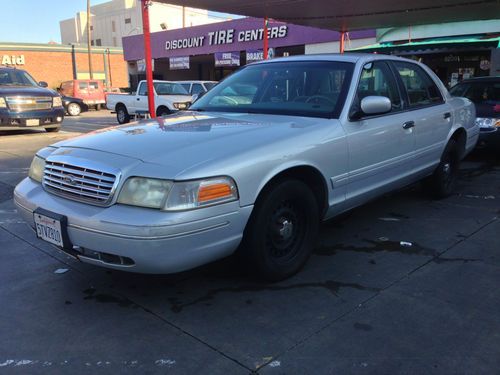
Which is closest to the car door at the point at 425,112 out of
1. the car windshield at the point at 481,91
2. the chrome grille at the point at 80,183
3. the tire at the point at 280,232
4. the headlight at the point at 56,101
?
the tire at the point at 280,232

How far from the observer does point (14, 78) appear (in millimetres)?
12633

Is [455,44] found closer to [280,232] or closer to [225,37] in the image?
[280,232]

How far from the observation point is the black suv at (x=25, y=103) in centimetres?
1168

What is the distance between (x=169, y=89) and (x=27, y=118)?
205 inches

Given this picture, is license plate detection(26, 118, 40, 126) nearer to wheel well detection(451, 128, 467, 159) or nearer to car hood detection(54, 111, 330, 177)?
car hood detection(54, 111, 330, 177)

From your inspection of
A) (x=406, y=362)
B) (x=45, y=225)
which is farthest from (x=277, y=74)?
(x=406, y=362)

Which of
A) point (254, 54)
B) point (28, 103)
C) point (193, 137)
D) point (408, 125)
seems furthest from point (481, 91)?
point (254, 54)

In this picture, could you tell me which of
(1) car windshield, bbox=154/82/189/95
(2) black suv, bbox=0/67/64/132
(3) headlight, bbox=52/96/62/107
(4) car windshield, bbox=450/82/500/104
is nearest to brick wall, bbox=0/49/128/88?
(1) car windshield, bbox=154/82/189/95

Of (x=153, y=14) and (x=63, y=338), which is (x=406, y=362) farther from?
(x=153, y=14)

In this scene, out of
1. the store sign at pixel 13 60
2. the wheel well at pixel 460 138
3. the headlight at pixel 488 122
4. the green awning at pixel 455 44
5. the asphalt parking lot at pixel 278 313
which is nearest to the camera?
the asphalt parking lot at pixel 278 313

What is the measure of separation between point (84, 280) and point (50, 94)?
10.3m

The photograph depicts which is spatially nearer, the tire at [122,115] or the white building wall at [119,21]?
the tire at [122,115]

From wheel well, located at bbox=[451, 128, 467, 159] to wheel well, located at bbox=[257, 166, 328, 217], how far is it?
107 inches

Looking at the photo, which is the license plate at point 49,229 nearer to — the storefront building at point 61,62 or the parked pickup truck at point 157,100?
the parked pickup truck at point 157,100
